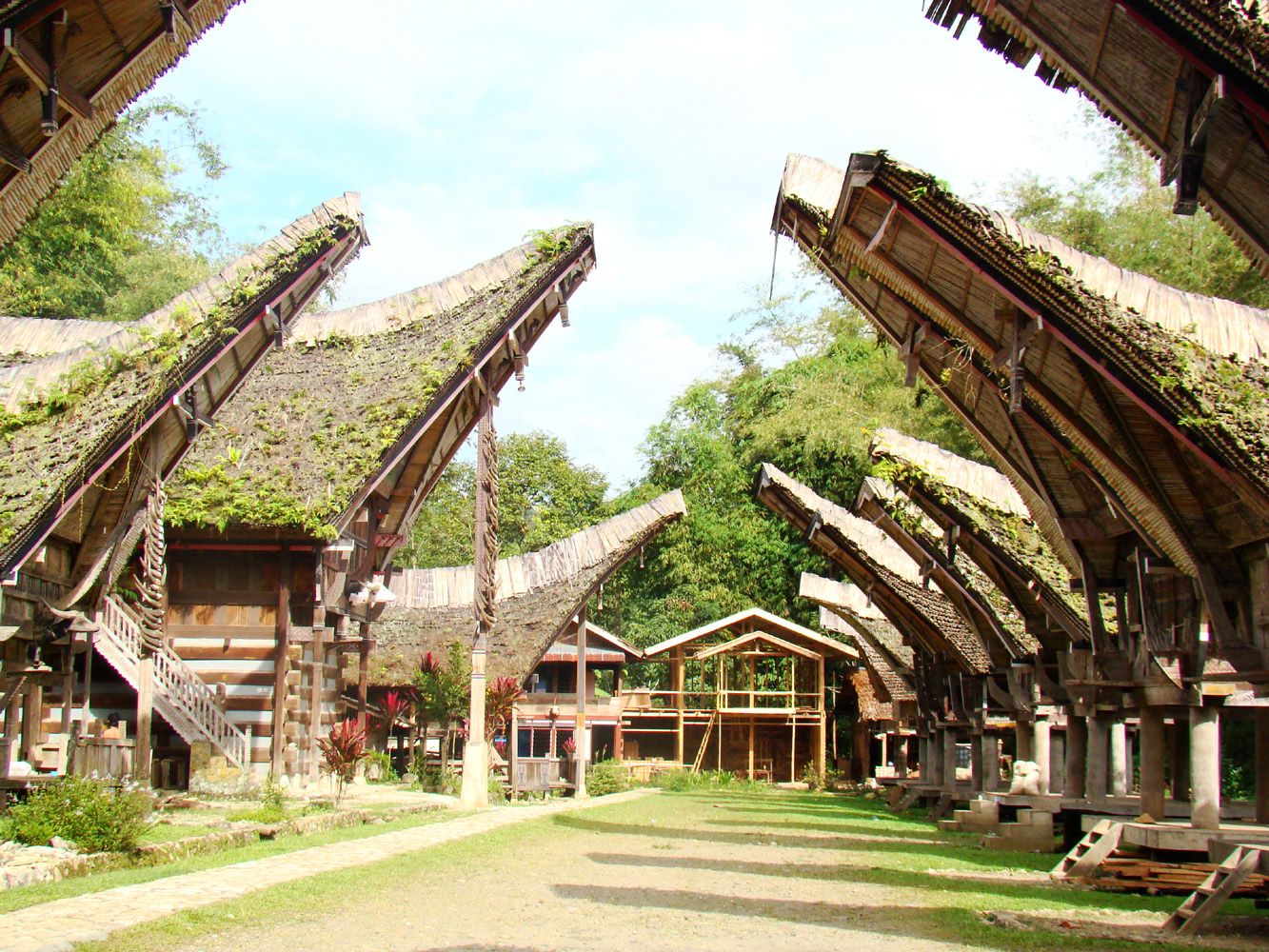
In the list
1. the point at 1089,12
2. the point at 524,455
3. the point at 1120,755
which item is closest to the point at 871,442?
the point at 1120,755

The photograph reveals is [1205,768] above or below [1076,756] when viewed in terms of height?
above

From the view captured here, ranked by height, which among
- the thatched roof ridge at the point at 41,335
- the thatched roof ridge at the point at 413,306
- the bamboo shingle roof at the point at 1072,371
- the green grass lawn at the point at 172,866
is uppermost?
the thatched roof ridge at the point at 413,306

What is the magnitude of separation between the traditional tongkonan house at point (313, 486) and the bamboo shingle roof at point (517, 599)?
4231 millimetres

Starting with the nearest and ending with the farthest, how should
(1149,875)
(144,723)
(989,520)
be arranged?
(1149,875), (144,723), (989,520)

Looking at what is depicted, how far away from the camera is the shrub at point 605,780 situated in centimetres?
2956

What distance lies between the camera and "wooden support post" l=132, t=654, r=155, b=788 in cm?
1557

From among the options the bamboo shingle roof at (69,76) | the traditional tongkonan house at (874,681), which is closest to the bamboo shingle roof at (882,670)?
the traditional tongkonan house at (874,681)

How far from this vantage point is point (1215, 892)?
8.70 metres

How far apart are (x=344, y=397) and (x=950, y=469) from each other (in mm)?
9945

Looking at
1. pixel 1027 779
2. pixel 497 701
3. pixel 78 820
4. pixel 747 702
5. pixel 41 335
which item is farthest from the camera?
pixel 747 702

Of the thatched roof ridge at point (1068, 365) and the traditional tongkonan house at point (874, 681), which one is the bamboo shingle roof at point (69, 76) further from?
the traditional tongkonan house at point (874, 681)

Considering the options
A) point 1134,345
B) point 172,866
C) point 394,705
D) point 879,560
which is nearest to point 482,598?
point 394,705

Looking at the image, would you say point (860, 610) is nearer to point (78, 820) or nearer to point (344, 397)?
point (344, 397)

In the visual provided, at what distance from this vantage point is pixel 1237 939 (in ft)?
27.5
